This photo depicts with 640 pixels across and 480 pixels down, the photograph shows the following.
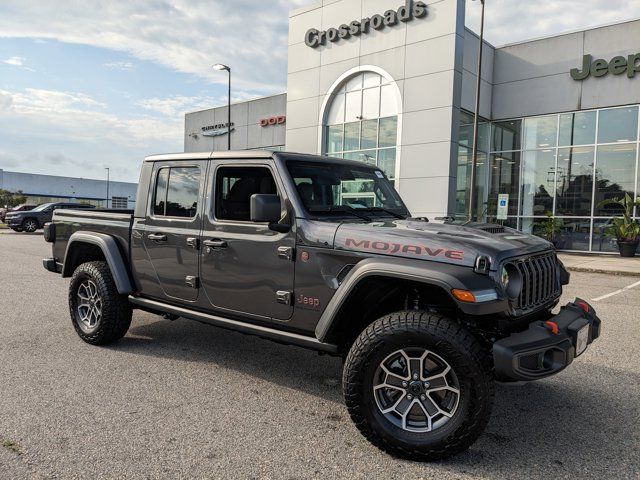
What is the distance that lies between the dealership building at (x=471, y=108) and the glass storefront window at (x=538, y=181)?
0.14 ft

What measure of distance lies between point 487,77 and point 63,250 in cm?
1928

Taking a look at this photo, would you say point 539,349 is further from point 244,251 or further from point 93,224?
point 93,224

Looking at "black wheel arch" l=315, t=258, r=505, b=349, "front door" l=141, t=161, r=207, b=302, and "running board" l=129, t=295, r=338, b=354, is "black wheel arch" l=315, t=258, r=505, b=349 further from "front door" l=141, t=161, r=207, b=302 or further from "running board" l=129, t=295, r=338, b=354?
"front door" l=141, t=161, r=207, b=302

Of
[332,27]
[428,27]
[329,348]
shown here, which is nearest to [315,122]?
[332,27]

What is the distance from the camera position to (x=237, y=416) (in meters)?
3.41

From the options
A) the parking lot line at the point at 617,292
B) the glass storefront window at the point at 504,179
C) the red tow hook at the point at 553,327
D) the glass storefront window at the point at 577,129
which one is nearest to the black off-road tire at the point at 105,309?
the red tow hook at the point at 553,327

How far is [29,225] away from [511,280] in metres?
27.2

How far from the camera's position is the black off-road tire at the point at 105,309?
4781 mm

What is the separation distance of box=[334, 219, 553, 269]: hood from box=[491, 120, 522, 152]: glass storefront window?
741 inches

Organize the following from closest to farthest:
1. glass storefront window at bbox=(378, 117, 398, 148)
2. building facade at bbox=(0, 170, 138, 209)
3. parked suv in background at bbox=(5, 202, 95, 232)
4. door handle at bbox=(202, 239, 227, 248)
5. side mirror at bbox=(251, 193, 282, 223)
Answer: side mirror at bbox=(251, 193, 282, 223)
door handle at bbox=(202, 239, 227, 248)
glass storefront window at bbox=(378, 117, 398, 148)
parked suv in background at bbox=(5, 202, 95, 232)
building facade at bbox=(0, 170, 138, 209)

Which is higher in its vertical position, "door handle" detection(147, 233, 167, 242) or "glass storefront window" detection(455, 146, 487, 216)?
"glass storefront window" detection(455, 146, 487, 216)

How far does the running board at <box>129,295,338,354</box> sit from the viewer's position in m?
3.40

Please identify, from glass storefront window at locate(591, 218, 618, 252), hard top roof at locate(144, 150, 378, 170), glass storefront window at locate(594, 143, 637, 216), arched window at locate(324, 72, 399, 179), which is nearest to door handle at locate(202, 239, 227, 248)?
hard top roof at locate(144, 150, 378, 170)

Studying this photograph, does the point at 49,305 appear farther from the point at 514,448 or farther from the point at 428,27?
the point at 428,27
